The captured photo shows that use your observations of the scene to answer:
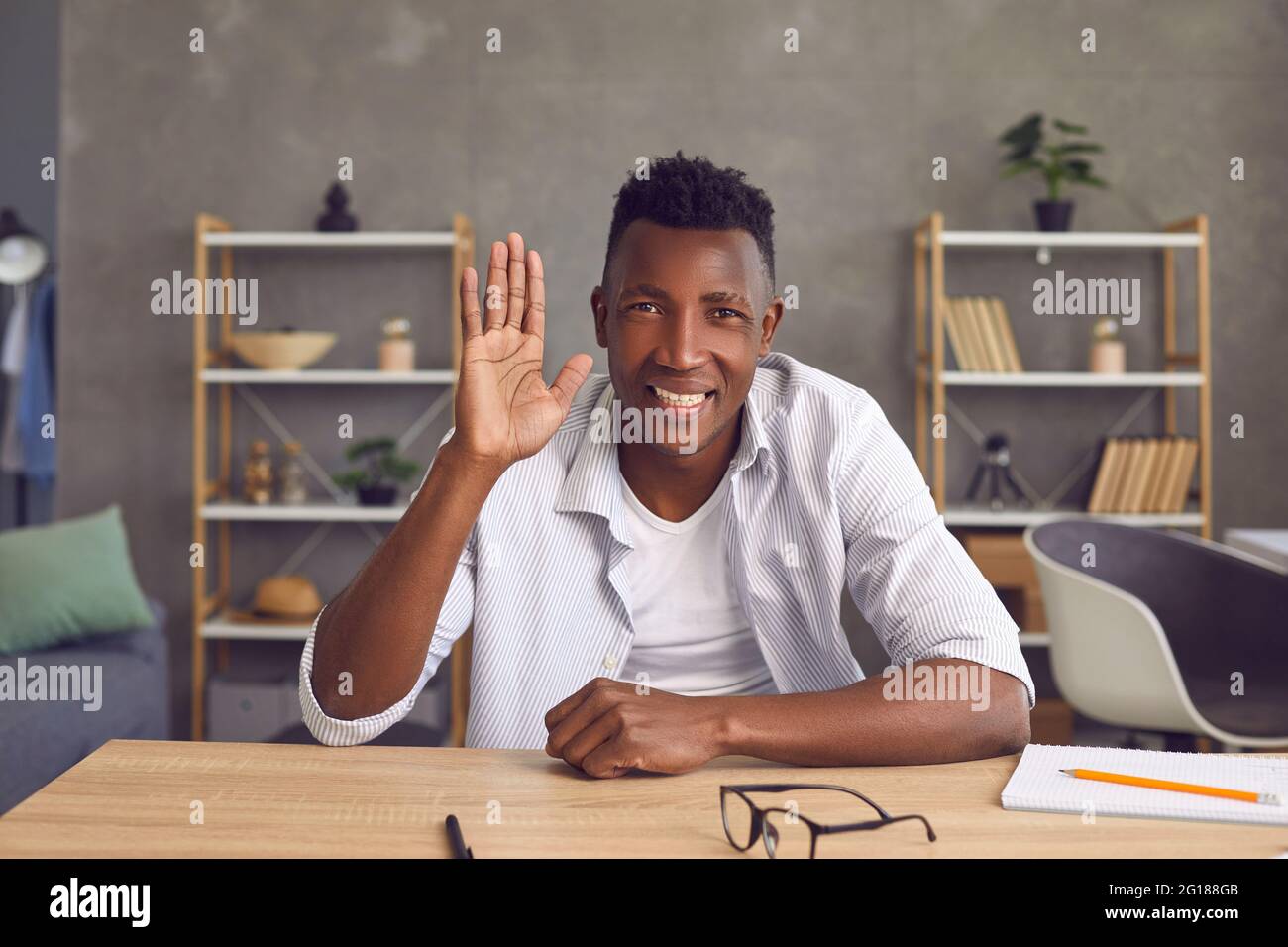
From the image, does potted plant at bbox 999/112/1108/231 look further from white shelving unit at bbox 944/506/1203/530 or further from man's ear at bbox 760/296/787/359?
man's ear at bbox 760/296/787/359

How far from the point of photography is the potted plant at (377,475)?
3570 mm

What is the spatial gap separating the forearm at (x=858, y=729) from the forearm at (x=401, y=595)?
13.2 inches

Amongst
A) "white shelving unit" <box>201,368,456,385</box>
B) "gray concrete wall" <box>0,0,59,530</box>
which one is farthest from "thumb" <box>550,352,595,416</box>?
"gray concrete wall" <box>0,0,59,530</box>

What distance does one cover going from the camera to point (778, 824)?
0.90 meters

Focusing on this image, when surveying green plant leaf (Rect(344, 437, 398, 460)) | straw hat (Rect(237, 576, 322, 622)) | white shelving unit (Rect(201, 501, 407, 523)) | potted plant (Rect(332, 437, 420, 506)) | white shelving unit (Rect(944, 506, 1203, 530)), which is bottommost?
straw hat (Rect(237, 576, 322, 622))

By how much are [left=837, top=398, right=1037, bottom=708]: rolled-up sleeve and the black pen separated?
593 mm

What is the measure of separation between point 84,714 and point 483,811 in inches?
79.7

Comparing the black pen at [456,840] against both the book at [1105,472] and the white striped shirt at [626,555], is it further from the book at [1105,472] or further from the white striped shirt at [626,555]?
the book at [1105,472]

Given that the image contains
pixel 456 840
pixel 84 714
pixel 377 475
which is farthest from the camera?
pixel 377 475

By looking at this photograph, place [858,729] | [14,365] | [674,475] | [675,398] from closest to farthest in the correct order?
1. [858,729]
2. [675,398]
3. [674,475]
4. [14,365]

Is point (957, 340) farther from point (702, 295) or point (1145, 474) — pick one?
point (702, 295)

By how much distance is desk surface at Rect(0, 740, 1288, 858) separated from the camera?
857 mm

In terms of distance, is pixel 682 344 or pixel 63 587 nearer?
pixel 682 344

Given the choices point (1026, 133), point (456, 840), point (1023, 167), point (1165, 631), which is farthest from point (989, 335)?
point (456, 840)
